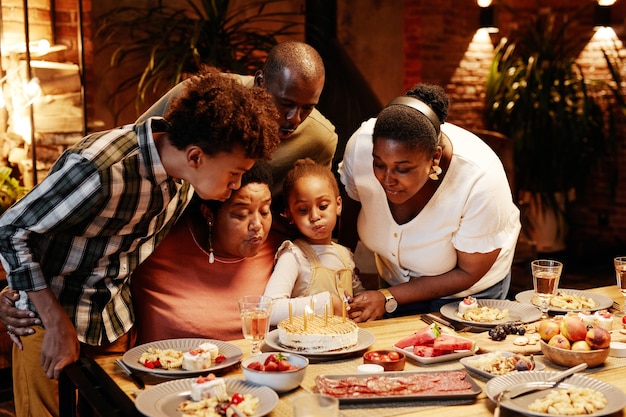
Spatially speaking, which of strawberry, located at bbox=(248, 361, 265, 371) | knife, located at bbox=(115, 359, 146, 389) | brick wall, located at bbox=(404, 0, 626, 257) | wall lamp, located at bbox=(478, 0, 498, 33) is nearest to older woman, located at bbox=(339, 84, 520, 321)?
strawberry, located at bbox=(248, 361, 265, 371)

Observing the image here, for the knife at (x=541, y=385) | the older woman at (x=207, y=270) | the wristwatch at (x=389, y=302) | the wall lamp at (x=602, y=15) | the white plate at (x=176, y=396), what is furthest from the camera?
the wall lamp at (x=602, y=15)

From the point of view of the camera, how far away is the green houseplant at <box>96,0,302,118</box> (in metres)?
4.70

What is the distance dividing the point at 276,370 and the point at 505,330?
746 mm

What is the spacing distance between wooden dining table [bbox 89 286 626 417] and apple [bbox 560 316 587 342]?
8cm

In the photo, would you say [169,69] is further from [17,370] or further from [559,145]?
[559,145]

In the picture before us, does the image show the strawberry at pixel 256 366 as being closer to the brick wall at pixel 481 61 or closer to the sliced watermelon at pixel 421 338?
the sliced watermelon at pixel 421 338

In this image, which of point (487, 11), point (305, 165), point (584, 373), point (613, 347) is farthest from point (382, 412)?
point (487, 11)

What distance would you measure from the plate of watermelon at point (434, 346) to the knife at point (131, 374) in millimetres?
669

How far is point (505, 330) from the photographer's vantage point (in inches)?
88.7

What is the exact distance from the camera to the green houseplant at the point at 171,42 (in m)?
4.70

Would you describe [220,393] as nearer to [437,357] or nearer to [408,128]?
[437,357]

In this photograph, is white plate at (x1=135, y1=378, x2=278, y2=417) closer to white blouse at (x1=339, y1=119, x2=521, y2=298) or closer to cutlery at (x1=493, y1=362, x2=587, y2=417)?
cutlery at (x1=493, y1=362, x2=587, y2=417)

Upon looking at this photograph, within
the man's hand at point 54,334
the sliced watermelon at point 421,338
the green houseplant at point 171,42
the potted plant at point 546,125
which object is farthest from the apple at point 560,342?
the potted plant at point 546,125

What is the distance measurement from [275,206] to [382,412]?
1176 millimetres
